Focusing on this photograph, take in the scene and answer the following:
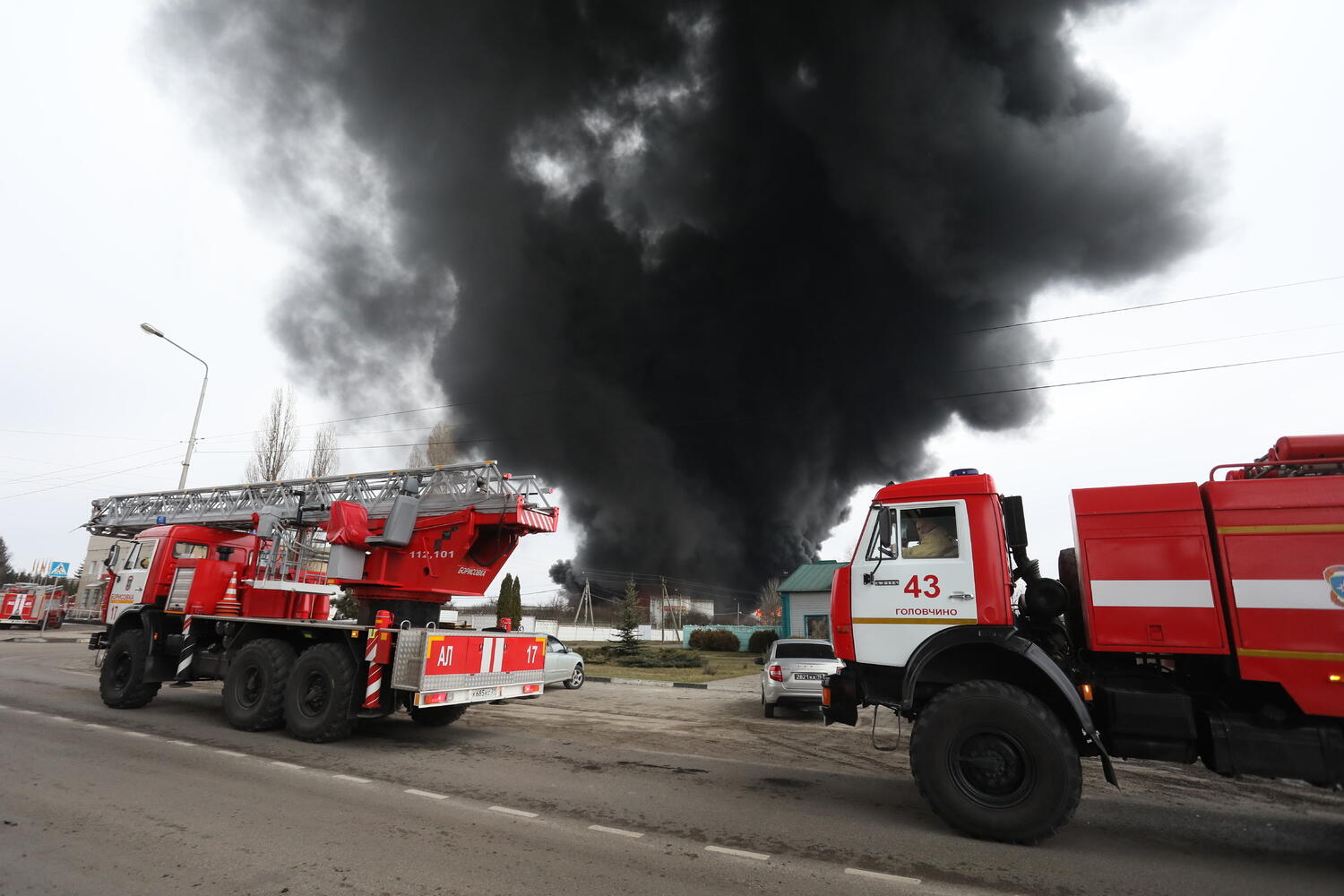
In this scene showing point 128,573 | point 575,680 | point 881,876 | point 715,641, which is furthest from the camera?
point 715,641

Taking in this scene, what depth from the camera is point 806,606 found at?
96.1ft

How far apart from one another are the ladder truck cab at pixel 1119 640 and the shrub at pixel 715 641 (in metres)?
29.1

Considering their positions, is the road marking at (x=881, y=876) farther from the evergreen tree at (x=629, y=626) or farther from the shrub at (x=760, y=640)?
the shrub at (x=760, y=640)

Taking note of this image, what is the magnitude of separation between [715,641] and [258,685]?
89.3 ft

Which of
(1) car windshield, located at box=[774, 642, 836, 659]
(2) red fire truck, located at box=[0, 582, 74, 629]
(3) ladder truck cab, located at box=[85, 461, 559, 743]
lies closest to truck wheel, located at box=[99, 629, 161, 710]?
(3) ladder truck cab, located at box=[85, 461, 559, 743]

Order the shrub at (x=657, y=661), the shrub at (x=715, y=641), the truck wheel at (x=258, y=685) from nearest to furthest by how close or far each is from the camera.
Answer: the truck wheel at (x=258, y=685), the shrub at (x=657, y=661), the shrub at (x=715, y=641)

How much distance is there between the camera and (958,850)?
4805 mm

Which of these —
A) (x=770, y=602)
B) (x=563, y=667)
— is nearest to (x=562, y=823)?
(x=563, y=667)

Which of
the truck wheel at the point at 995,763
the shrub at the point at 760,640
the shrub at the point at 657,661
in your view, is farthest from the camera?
the shrub at the point at 760,640

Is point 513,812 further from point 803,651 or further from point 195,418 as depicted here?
point 195,418

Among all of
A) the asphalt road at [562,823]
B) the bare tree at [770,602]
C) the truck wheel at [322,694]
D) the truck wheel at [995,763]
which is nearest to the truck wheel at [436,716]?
the asphalt road at [562,823]

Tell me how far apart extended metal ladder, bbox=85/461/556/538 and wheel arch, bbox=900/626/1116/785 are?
5923mm

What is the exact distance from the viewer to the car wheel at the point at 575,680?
55.7ft

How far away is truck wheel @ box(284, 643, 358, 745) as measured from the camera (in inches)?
319
